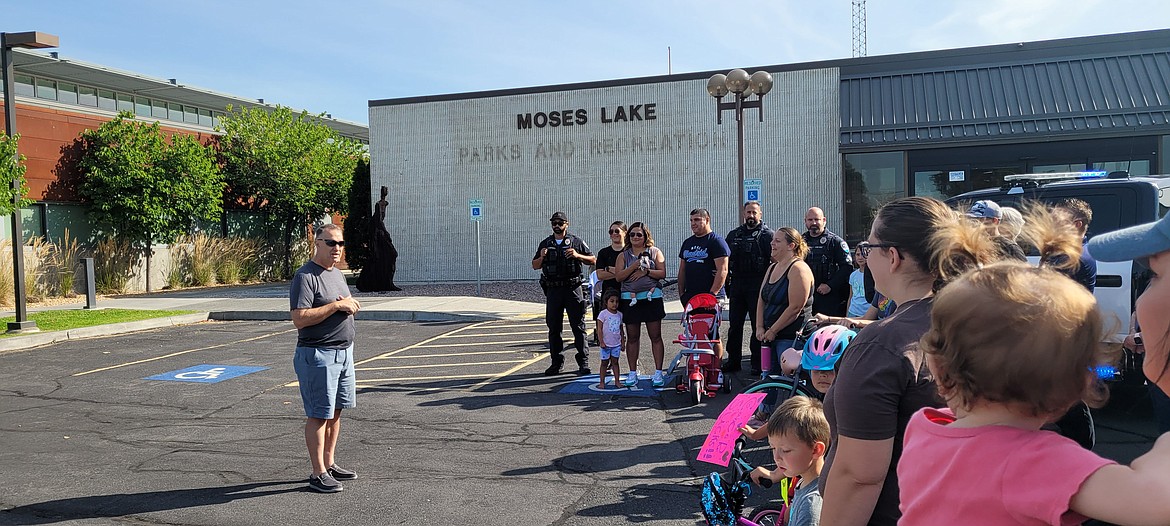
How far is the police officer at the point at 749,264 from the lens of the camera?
9203 mm

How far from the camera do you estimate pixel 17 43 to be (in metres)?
14.3

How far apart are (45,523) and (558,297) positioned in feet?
18.5

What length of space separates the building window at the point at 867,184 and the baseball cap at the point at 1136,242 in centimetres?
1920

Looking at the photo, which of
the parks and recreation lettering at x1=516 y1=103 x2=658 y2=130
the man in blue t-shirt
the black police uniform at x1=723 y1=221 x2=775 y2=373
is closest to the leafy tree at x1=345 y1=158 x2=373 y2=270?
the parks and recreation lettering at x1=516 y1=103 x2=658 y2=130

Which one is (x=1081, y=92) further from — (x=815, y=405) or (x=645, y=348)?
(x=815, y=405)

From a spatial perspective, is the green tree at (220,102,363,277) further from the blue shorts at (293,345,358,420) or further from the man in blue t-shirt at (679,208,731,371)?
the blue shorts at (293,345,358,420)

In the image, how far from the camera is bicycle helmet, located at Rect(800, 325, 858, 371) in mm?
3512

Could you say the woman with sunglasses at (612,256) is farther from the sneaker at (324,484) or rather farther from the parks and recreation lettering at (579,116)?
the parks and recreation lettering at (579,116)

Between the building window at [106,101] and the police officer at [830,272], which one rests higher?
the building window at [106,101]

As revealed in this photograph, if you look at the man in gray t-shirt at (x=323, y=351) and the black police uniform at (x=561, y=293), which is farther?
the black police uniform at (x=561, y=293)

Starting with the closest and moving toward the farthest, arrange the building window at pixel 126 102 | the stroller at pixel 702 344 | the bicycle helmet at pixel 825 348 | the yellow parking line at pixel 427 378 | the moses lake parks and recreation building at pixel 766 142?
1. the bicycle helmet at pixel 825 348
2. the stroller at pixel 702 344
3. the yellow parking line at pixel 427 378
4. the moses lake parks and recreation building at pixel 766 142
5. the building window at pixel 126 102

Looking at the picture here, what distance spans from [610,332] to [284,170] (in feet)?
78.4

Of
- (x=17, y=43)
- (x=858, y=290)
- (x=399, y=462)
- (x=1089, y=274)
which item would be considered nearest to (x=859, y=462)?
(x=1089, y=274)

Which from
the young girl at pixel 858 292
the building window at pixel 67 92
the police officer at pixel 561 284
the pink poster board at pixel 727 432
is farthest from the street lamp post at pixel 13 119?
the building window at pixel 67 92
